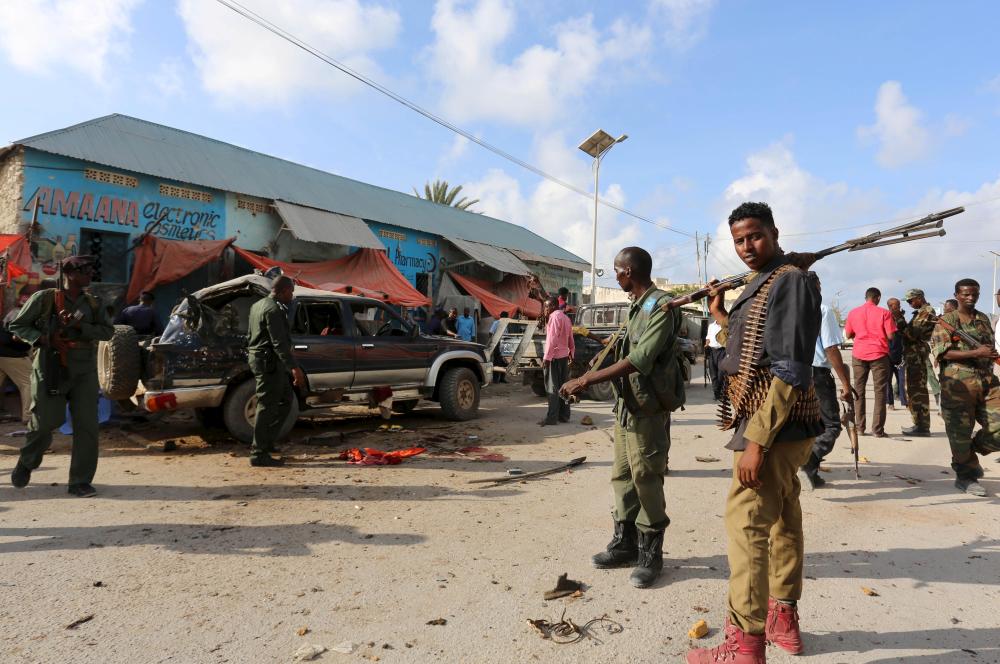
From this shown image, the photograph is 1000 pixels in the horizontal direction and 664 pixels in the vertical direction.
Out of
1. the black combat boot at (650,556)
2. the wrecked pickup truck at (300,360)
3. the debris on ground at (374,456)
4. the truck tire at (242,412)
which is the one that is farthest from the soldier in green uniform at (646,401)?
the wrecked pickup truck at (300,360)

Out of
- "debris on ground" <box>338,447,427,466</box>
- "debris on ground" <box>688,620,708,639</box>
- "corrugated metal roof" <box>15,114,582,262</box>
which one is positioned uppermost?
"corrugated metal roof" <box>15,114,582,262</box>

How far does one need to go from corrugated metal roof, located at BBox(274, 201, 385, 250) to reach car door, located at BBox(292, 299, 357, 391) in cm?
624

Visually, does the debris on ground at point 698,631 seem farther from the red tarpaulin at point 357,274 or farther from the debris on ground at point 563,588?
the red tarpaulin at point 357,274

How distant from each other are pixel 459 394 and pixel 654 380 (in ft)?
18.2

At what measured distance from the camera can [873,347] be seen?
7.90 meters

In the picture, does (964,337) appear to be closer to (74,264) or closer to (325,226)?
(74,264)

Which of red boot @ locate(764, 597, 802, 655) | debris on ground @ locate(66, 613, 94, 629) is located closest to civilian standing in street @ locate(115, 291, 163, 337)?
debris on ground @ locate(66, 613, 94, 629)

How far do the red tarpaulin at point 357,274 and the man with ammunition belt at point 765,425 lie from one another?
11.3 meters

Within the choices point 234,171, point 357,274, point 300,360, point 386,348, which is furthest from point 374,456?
point 234,171

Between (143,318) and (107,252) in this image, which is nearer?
(143,318)

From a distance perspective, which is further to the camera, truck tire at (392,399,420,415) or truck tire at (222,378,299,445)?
truck tire at (392,399,420,415)

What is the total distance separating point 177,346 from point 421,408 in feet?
14.3

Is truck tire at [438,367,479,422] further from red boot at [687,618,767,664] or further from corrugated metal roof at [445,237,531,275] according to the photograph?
corrugated metal roof at [445,237,531,275]

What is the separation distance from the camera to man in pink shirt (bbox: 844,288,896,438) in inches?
302
